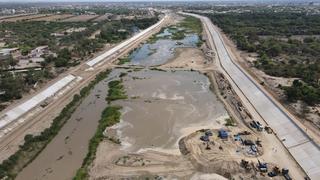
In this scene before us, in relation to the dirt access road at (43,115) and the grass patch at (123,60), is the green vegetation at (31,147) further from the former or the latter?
the grass patch at (123,60)

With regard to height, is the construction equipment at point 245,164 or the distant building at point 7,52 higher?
the distant building at point 7,52

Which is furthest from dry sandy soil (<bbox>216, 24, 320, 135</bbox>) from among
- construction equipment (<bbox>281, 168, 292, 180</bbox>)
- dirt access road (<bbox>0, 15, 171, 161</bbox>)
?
dirt access road (<bbox>0, 15, 171, 161</bbox>)

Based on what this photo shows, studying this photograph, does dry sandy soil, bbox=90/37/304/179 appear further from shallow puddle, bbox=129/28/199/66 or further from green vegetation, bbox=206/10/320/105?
shallow puddle, bbox=129/28/199/66

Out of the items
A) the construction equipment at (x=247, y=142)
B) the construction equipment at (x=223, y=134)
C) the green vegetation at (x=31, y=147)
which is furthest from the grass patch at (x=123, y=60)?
the construction equipment at (x=247, y=142)

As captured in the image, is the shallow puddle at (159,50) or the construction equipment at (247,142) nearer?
the construction equipment at (247,142)

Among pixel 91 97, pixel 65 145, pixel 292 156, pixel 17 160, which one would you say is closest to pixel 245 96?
pixel 292 156

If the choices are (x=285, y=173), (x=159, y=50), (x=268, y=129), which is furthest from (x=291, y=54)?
(x=285, y=173)

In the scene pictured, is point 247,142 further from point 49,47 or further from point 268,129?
point 49,47

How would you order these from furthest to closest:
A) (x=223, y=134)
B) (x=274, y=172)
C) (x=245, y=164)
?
1. (x=223, y=134)
2. (x=245, y=164)
3. (x=274, y=172)
